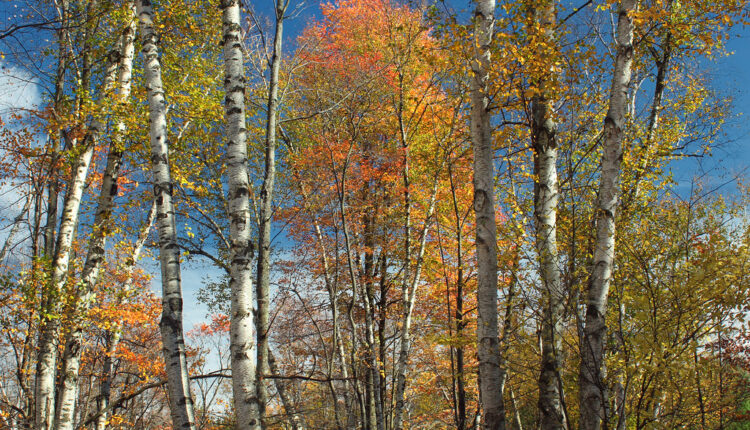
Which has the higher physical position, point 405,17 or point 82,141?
point 405,17

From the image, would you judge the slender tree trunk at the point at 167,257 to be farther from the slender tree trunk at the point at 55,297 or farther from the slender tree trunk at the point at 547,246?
the slender tree trunk at the point at 547,246

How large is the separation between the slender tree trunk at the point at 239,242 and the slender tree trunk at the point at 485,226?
6.55 ft

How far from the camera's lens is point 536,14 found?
5465 mm

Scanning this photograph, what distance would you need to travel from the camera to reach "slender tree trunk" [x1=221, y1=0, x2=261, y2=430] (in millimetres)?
3828

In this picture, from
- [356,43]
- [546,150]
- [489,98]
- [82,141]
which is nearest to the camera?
[489,98]

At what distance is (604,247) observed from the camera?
12.8 feet

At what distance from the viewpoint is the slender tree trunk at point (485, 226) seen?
373 cm

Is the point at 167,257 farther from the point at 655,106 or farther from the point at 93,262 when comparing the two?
the point at 655,106

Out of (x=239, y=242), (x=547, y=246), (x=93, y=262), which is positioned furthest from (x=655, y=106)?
(x=93, y=262)

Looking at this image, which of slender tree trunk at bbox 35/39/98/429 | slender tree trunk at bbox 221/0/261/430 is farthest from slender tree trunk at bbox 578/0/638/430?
slender tree trunk at bbox 35/39/98/429

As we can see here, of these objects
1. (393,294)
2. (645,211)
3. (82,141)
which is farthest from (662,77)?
(82,141)

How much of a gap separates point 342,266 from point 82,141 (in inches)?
277

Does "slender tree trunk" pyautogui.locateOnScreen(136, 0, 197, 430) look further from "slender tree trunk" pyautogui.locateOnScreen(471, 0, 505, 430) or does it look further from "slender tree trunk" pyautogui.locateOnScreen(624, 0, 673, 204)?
"slender tree trunk" pyautogui.locateOnScreen(624, 0, 673, 204)

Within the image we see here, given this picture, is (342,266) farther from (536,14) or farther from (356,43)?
(536,14)
